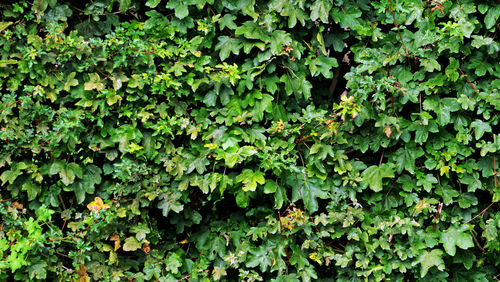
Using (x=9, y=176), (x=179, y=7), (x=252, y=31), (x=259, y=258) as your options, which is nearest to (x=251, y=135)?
(x=252, y=31)

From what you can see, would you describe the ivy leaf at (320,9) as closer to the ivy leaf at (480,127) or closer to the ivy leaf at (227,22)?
the ivy leaf at (227,22)

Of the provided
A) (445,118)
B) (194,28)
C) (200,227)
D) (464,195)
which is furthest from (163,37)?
(464,195)

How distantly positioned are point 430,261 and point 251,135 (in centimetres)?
131

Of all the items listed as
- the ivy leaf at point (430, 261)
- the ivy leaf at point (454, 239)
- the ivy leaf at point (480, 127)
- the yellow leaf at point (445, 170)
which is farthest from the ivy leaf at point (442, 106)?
the ivy leaf at point (430, 261)

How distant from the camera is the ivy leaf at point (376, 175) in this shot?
2.66m

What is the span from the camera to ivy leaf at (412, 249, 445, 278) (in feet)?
8.40

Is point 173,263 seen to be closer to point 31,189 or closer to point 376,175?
point 31,189

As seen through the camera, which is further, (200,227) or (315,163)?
(200,227)

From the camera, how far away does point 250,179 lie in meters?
2.59

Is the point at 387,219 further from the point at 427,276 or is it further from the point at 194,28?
the point at 194,28

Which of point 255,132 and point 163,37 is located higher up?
point 163,37

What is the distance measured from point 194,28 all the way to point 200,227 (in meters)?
1.35

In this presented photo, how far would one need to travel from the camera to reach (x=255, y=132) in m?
2.71

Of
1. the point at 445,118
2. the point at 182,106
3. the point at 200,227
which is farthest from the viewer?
the point at 200,227
